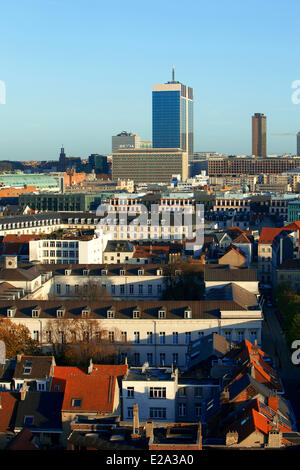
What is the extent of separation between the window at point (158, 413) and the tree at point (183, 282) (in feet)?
51.1

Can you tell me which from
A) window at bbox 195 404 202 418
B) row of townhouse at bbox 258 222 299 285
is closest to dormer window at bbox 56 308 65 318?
window at bbox 195 404 202 418

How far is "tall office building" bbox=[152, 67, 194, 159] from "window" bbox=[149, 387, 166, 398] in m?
172

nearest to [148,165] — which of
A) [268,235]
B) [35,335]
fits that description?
[268,235]

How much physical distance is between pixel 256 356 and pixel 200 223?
42.8 metres

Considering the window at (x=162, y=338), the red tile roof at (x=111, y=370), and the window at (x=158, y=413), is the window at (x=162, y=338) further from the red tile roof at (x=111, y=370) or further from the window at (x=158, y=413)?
the window at (x=158, y=413)

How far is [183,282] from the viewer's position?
42719 millimetres

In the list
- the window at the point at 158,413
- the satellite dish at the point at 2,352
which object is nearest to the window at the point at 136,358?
the satellite dish at the point at 2,352

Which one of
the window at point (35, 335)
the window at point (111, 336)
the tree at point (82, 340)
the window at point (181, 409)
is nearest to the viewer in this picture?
the window at point (181, 409)

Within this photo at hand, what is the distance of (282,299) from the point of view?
4269 centimetres

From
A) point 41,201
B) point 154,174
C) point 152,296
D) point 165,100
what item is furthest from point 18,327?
point 165,100

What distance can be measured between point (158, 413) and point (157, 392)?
29.9 inches

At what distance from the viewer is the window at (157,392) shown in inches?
994

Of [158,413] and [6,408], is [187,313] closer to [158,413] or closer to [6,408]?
[158,413]

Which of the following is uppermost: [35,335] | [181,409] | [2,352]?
[2,352]
